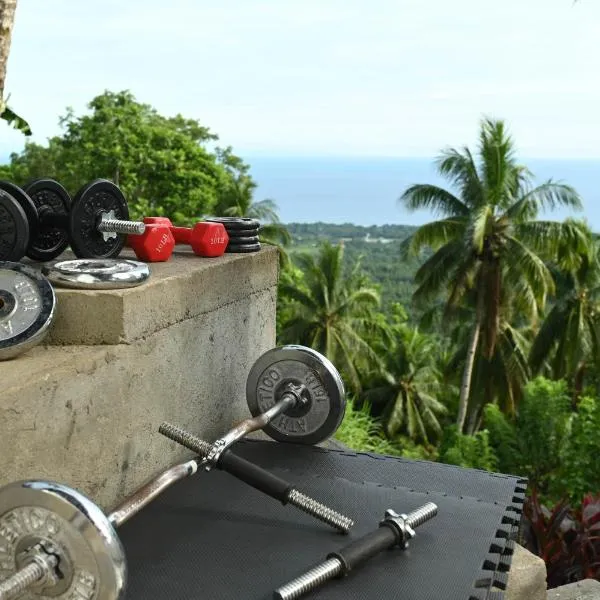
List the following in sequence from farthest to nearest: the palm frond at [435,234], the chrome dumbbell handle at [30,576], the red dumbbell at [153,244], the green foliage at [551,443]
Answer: the palm frond at [435,234], the green foliage at [551,443], the red dumbbell at [153,244], the chrome dumbbell handle at [30,576]

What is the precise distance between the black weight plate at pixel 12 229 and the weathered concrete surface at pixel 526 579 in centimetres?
193

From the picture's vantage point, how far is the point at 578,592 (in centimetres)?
372

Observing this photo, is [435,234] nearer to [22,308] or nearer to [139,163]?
[139,163]

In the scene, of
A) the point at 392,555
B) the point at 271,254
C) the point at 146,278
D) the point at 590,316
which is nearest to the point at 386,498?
the point at 392,555

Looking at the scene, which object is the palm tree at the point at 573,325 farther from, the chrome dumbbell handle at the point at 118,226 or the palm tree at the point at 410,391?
the chrome dumbbell handle at the point at 118,226

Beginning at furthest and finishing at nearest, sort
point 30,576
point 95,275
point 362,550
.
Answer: point 95,275
point 362,550
point 30,576

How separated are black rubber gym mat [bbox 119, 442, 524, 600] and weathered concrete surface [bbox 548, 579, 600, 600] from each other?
1133 millimetres

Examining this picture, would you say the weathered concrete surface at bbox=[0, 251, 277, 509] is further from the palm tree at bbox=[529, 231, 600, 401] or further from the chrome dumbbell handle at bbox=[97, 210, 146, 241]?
the palm tree at bbox=[529, 231, 600, 401]

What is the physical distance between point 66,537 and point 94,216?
144 cm

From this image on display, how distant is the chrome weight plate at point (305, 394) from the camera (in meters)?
2.89

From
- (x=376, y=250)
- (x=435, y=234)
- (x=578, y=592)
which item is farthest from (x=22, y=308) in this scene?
(x=376, y=250)

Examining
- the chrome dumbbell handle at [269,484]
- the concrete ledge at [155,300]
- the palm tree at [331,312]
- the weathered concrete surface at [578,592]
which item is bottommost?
the palm tree at [331,312]

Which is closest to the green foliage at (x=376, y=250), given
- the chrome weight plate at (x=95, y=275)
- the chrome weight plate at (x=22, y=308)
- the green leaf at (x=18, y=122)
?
the green leaf at (x=18, y=122)

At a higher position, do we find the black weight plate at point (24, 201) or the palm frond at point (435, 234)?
the black weight plate at point (24, 201)
